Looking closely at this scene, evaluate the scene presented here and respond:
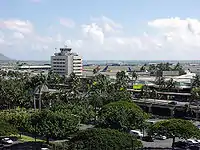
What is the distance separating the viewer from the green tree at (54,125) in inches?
2126

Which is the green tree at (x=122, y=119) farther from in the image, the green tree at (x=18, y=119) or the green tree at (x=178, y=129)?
the green tree at (x=18, y=119)

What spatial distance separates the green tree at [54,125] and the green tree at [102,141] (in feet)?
47.9

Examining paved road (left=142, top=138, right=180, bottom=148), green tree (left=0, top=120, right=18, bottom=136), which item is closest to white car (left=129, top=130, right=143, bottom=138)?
paved road (left=142, top=138, right=180, bottom=148)

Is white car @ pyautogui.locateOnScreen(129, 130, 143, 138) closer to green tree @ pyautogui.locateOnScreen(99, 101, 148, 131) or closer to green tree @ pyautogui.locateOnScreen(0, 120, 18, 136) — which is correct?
green tree @ pyautogui.locateOnScreen(99, 101, 148, 131)

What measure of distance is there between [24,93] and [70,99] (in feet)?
49.9

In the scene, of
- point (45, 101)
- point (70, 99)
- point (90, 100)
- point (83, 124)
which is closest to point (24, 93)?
point (45, 101)

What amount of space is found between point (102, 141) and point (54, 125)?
57.9 feet

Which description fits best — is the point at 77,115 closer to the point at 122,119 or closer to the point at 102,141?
the point at 122,119

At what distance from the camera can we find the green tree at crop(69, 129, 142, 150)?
38.2 meters

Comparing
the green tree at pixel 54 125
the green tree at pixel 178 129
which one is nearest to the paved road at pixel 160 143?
the green tree at pixel 178 129

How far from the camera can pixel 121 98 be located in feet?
277

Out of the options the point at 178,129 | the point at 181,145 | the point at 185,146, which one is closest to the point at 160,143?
the point at 181,145

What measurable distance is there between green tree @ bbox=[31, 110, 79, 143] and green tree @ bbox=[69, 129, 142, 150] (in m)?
14.6

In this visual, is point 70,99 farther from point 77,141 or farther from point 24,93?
point 77,141
